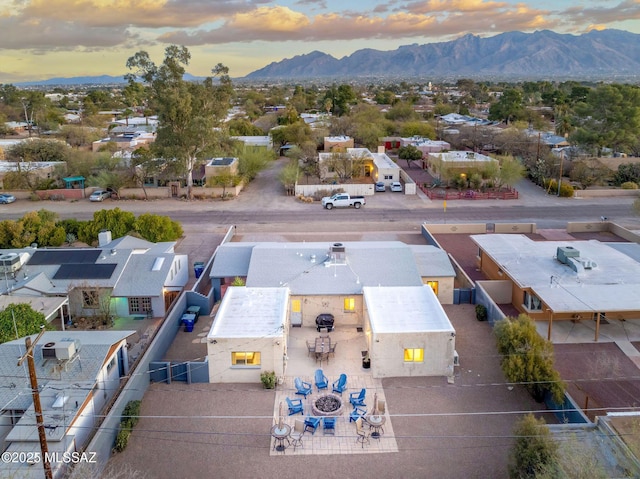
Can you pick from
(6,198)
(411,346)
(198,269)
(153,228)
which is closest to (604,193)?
(411,346)

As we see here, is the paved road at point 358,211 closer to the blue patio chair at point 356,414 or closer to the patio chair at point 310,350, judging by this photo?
the patio chair at point 310,350

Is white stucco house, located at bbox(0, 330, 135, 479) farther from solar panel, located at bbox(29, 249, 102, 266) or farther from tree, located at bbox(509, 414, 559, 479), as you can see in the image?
tree, located at bbox(509, 414, 559, 479)

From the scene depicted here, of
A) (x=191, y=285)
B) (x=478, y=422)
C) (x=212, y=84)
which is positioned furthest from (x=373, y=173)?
(x=478, y=422)

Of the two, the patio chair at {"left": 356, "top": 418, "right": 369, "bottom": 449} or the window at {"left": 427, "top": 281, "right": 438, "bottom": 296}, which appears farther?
the window at {"left": 427, "top": 281, "right": 438, "bottom": 296}

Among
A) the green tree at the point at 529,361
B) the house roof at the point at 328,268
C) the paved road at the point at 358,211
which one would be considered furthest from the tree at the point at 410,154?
the green tree at the point at 529,361

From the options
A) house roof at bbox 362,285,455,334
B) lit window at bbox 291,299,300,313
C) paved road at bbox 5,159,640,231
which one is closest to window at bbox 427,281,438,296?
house roof at bbox 362,285,455,334

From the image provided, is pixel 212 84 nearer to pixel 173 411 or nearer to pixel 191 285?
pixel 191 285

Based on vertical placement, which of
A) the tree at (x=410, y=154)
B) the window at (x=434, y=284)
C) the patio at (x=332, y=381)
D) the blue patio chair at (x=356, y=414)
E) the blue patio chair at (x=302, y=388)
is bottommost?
the patio at (x=332, y=381)
